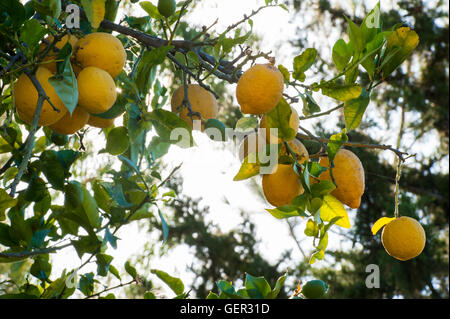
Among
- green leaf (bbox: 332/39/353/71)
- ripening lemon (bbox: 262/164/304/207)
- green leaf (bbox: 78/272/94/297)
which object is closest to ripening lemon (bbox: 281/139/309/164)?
ripening lemon (bbox: 262/164/304/207)

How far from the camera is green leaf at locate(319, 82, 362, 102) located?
1.94 feet

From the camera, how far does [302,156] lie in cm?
61

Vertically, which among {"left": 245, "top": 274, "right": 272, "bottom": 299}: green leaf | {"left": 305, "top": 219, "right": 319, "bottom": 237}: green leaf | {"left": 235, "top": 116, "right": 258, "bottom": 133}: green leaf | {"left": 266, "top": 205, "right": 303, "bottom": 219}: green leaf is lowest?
{"left": 245, "top": 274, "right": 272, "bottom": 299}: green leaf

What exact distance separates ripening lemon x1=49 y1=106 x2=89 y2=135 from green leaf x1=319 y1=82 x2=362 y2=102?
0.34m

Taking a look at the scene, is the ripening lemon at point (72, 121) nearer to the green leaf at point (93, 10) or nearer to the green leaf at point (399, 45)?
the green leaf at point (93, 10)

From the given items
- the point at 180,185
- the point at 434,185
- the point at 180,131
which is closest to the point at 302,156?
the point at 180,131

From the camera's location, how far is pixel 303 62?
65 cm

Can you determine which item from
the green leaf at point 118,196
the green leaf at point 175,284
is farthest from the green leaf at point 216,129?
the green leaf at point 175,284

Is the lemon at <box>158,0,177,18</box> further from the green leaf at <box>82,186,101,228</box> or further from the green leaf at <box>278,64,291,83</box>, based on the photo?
the green leaf at <box>82,186,101,228</box>

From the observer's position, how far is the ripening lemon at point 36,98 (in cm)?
56

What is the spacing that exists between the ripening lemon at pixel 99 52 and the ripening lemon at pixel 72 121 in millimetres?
71

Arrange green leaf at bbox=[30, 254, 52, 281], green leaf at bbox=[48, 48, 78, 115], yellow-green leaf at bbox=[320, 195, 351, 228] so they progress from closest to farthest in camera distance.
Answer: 1. green leaf at bbox=[48, 48, 78, 115]
2. yellow-green leaf at bbox=[320, 195, 351, 228]
3. green leaf at bbox=[30, 254, 52, 281]

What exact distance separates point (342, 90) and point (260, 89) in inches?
4.6

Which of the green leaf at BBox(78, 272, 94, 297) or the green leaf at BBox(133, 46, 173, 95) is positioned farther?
the green leaf at BBox(78, 272, 94, 297)
